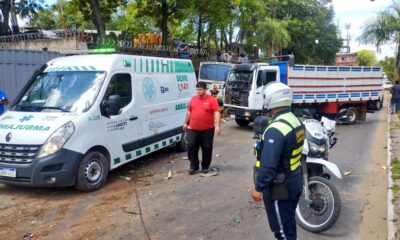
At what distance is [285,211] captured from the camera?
350cm

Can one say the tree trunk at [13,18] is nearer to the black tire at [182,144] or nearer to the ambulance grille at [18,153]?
the black tire at [182,144]

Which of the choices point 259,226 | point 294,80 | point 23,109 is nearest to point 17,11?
point 294,80

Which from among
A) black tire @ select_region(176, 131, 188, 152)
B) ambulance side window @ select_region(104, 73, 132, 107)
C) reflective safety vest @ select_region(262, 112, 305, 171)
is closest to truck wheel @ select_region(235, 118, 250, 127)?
black tire @ select_region(176, 131, 188, 152)

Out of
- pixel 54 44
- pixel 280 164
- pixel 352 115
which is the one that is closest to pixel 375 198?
pixel 280 164

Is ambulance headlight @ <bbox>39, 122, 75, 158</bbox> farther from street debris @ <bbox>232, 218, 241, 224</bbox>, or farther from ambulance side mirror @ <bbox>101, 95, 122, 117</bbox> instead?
street debris @ <bbox>232, 218, 241, 224</bbox>

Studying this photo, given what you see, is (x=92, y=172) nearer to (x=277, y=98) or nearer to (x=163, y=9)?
(x=277, y=98)

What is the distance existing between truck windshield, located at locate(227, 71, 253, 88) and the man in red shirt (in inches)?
235

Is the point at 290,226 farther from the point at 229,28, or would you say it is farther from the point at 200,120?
the point at 229,28

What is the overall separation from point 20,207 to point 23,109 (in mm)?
1733

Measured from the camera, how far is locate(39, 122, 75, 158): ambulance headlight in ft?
19.3

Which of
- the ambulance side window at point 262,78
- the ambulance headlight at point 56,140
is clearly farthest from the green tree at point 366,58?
the ambulance headlight at point 56,140

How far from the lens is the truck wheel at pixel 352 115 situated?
15461 millimetres

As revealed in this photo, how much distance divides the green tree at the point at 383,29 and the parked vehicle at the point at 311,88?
13.4 meters

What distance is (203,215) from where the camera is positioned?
18.0 feet
